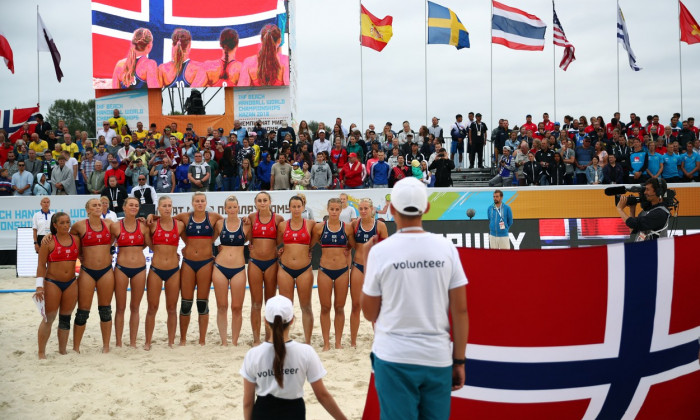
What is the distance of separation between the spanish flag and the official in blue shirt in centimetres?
913

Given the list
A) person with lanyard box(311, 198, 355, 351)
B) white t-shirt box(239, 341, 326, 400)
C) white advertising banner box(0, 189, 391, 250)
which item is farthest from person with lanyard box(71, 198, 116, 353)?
white advertising banner box(0, 189, 391, 250)

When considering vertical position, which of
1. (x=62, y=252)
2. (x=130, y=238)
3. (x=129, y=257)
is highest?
(x=130, y=238)

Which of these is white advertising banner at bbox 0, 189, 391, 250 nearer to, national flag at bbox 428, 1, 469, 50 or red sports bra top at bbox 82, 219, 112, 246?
red sports bra top at bbox 82, 219, 112, 246

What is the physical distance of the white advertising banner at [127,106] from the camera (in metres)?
20.9

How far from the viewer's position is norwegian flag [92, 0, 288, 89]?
2044 cm

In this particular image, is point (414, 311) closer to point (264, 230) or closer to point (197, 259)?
point (264, 230)

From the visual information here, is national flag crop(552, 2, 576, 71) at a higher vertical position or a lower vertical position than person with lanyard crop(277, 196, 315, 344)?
higher

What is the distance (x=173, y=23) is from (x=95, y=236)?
15.3 m

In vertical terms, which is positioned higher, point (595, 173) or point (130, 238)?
point (595, 173)

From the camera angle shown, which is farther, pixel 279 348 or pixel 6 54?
pixel 6 54

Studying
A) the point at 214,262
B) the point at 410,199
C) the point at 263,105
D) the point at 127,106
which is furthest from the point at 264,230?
the point at 127,106

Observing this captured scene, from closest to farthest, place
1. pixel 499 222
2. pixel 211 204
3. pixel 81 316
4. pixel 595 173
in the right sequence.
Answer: pixel 81 316
pixel 499 222
pixel 211 204
pixel 595 173

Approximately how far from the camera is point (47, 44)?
2075 cm

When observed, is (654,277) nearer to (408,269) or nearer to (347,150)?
(408,269)
